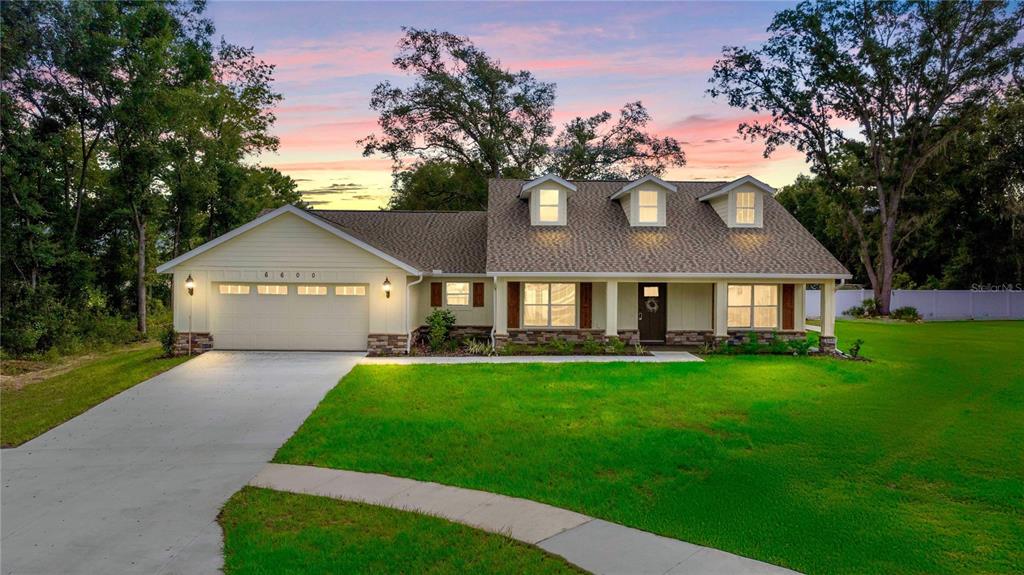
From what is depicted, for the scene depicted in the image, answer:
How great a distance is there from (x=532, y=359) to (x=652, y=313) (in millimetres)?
4965

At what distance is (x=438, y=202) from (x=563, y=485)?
3099 centimetres

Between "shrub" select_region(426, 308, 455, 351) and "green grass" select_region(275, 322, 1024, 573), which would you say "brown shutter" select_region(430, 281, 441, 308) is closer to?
"shrub" select_region(426, 308, 455, 351)

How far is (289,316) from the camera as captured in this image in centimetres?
1700

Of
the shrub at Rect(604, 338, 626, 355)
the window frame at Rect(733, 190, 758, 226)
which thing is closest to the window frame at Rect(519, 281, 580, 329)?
the shrub at Rect(604, 338, 626, 355)

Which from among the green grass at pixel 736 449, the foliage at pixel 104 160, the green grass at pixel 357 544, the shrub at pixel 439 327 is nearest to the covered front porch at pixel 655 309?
the shrub at pixel 439 327

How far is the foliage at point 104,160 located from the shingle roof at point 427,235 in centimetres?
846

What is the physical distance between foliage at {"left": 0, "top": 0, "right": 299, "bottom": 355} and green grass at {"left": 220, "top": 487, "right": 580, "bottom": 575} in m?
18.0

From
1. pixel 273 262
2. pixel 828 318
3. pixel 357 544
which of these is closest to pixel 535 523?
pixel 357 544

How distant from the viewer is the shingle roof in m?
19.7

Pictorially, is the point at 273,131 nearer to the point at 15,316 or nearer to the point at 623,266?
the point at 15,316

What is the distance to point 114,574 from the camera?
4906 mm

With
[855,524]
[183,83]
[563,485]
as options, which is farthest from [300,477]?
[183,83]

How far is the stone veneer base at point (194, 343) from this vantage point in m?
16.6

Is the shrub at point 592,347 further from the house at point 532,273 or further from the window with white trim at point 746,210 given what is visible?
the window with white trim at point 746,210
